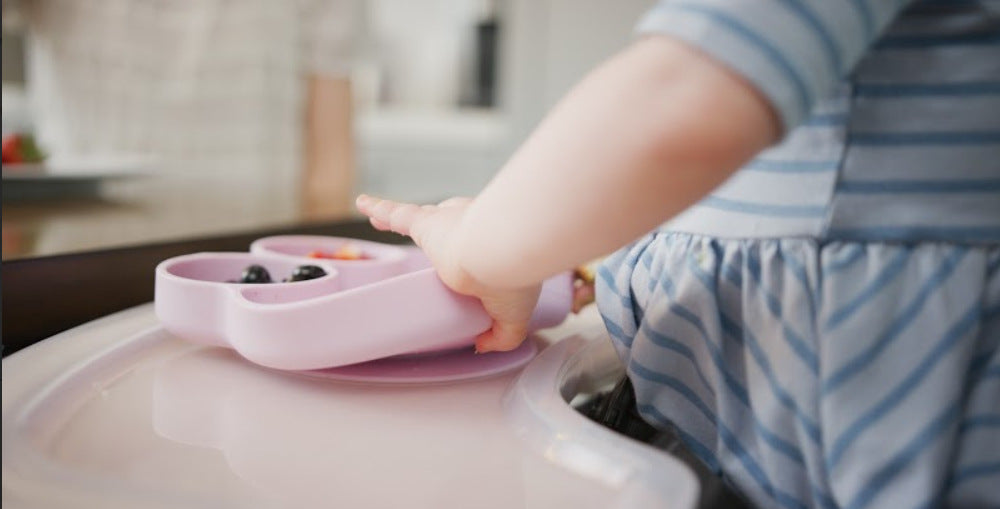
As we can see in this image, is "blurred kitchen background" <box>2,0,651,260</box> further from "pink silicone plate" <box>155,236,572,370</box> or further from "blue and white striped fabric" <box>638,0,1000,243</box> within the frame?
"blue and white striped fabric" <box>638,0,1000,243</box>

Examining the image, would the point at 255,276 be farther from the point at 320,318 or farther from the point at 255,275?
the point at 320,318

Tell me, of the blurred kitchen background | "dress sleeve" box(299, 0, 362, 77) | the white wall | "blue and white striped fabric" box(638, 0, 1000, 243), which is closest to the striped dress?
"blue and white striped fabric" box(638, 0, 1000, 243)

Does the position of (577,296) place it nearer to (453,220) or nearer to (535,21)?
(453,220)

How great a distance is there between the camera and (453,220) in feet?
1.50

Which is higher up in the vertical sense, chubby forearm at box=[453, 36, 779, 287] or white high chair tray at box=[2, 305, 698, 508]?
chubby forearm at box=[453, 36, 779, 287]

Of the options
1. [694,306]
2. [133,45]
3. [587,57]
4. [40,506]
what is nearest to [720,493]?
[694,306]

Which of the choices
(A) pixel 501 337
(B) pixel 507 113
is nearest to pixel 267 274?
(A) pixel 501 337

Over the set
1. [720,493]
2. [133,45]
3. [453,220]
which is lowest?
[720,493]

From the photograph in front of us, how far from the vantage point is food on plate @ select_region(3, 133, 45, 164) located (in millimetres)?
992

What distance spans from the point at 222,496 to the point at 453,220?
185 millimetres

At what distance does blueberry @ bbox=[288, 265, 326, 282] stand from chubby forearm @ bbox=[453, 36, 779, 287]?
0.64 ft

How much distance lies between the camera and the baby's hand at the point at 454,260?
436mm

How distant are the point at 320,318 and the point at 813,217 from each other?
247 millimetres

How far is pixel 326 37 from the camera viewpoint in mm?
1309
